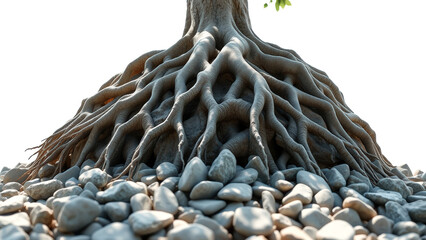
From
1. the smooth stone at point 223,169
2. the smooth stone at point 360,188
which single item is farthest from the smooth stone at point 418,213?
the smooth stone at point 223,169

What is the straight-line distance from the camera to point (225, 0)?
16.7 ft

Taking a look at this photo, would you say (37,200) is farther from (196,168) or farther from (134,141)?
(196,168)

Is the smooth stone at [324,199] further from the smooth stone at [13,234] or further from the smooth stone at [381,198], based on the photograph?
the smooth stone at [13,234]

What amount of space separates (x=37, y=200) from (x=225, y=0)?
3.94 metres

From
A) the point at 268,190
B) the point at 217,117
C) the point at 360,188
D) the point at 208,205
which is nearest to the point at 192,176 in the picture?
the point at 208,205

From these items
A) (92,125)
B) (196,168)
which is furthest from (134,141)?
(196,168)

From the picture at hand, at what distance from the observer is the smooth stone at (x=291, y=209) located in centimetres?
218

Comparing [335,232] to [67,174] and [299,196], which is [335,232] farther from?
[67,174]

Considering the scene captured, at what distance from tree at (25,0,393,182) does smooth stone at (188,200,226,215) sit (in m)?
0.72

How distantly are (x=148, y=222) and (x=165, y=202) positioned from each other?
14.8 inches

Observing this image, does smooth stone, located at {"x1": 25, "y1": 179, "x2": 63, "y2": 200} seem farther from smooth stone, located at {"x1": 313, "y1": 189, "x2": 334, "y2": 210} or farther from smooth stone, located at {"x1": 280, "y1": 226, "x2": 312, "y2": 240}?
smooth stone, located at {"x1": 313, "y1": 189, "x2": 334, "y2": 210}

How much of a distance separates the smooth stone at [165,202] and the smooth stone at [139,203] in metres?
0.05

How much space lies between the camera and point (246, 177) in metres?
2.57

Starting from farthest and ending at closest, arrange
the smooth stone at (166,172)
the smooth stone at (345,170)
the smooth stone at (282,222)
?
the smooth stone at (345,170) < the smooth stone at (166,172) < the smooth stone at (282,222)
